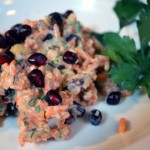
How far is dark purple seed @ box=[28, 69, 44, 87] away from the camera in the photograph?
6.68 feet

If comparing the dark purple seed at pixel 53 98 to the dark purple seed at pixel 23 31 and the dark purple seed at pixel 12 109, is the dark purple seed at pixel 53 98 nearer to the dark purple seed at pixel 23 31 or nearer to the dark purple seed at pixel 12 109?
the dark purple seed at pixel 12 109

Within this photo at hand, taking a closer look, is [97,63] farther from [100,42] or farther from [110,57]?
[100,42]

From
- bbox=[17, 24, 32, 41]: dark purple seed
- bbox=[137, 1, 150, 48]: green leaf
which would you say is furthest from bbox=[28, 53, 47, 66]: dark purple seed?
bbox=[137, 1, 150, 48]: green leaf

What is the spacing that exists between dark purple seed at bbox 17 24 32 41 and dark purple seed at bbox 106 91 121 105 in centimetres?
61

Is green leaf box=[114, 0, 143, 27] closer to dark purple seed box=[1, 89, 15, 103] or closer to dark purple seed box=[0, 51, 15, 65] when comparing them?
dark purple seed box=[0, 51, 15, 65]

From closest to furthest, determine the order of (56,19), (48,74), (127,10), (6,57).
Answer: (48,74) → (6,57) → (56,19) → (127,10)

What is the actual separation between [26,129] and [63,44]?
585 millimetres

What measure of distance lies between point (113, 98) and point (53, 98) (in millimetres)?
436

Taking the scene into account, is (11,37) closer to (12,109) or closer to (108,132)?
(12,109)

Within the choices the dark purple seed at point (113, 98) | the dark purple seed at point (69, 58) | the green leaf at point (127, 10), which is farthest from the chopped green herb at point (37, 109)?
the green leaf at point (127, 10)

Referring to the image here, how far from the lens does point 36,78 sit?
6.67 feet

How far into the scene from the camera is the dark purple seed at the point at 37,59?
2116 mm

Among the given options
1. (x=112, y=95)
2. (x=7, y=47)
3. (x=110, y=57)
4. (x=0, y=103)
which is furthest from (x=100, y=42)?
(x=0, y=103)

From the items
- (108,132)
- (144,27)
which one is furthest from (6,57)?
(144,27)
